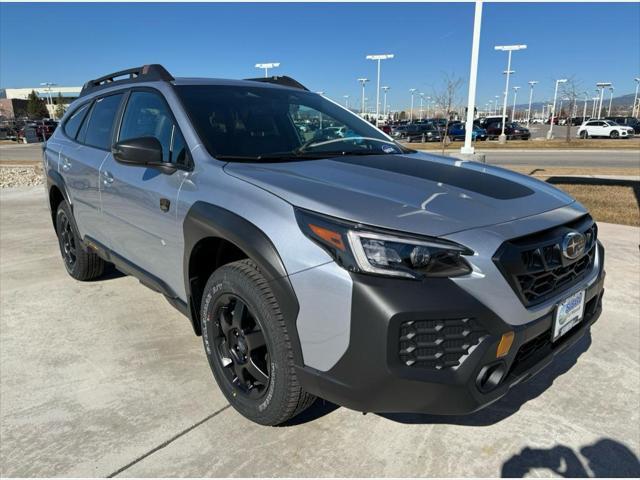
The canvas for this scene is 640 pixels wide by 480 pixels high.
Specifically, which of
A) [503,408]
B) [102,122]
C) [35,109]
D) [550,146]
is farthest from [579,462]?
[35,109]

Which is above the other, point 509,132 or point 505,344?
point 505,344

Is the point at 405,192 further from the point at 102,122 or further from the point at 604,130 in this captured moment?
the point at 604,130

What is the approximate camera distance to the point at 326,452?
228cm

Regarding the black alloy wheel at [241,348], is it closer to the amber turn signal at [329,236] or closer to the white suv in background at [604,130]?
the amber turn signal at [329,236]

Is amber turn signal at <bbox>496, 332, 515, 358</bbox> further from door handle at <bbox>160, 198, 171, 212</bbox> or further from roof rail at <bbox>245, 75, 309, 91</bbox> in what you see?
roof rail at <bbox>245, 75, 309, 91</bbox>

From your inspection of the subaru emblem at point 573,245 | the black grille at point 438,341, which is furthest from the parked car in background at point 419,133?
the black grille at point 438,341

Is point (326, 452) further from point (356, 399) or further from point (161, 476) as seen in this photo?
point (161, 476)

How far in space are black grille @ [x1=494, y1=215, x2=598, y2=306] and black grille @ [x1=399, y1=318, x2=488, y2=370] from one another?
269 millimetres

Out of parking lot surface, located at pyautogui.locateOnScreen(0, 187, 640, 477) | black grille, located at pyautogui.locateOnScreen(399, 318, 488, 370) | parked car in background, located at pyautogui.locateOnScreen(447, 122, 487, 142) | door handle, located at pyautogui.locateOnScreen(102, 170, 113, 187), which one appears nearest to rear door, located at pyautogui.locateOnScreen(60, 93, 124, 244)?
door handle, located at pyautogui.locateOnScreen(102, 170, 113, 187)

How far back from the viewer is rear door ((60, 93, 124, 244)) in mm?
3658

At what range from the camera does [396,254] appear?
1824 millimetres

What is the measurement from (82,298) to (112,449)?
2247 mm

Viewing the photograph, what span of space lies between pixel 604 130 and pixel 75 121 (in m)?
43.5

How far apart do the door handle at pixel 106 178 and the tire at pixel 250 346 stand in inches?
54.5
